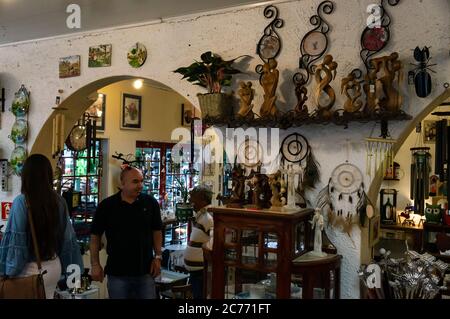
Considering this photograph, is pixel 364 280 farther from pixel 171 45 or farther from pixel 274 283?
pixel 171 45

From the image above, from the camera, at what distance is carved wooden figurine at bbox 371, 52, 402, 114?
2.08m

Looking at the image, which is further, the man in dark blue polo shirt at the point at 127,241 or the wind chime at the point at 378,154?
the man in dark blue polo shirt at the point at 127,241

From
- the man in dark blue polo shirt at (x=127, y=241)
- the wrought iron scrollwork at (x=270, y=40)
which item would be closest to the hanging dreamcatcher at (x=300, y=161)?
the wrought iron scrollwork at (x=270, y=40)

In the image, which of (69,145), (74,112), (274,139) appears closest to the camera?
(274,139)

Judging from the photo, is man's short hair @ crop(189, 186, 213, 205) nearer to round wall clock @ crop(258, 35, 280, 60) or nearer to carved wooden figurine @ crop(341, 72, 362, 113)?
round wall clock @ crop(258, 35, 280, 60)

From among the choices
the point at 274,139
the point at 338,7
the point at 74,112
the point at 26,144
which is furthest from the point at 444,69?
the point at 26,144

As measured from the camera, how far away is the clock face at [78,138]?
426 centimetres

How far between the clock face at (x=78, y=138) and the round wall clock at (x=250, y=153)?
2.27 meters

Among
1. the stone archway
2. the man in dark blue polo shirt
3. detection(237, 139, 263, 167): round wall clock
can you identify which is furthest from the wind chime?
the man in dark blue polo shirt

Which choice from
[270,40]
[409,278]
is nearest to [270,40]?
[270,40]

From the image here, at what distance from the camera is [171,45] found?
2857 mm

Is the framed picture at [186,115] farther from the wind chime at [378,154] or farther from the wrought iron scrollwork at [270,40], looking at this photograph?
the wind chime at [378,154]

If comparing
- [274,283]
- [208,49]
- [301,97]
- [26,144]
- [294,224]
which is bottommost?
[274,283]
